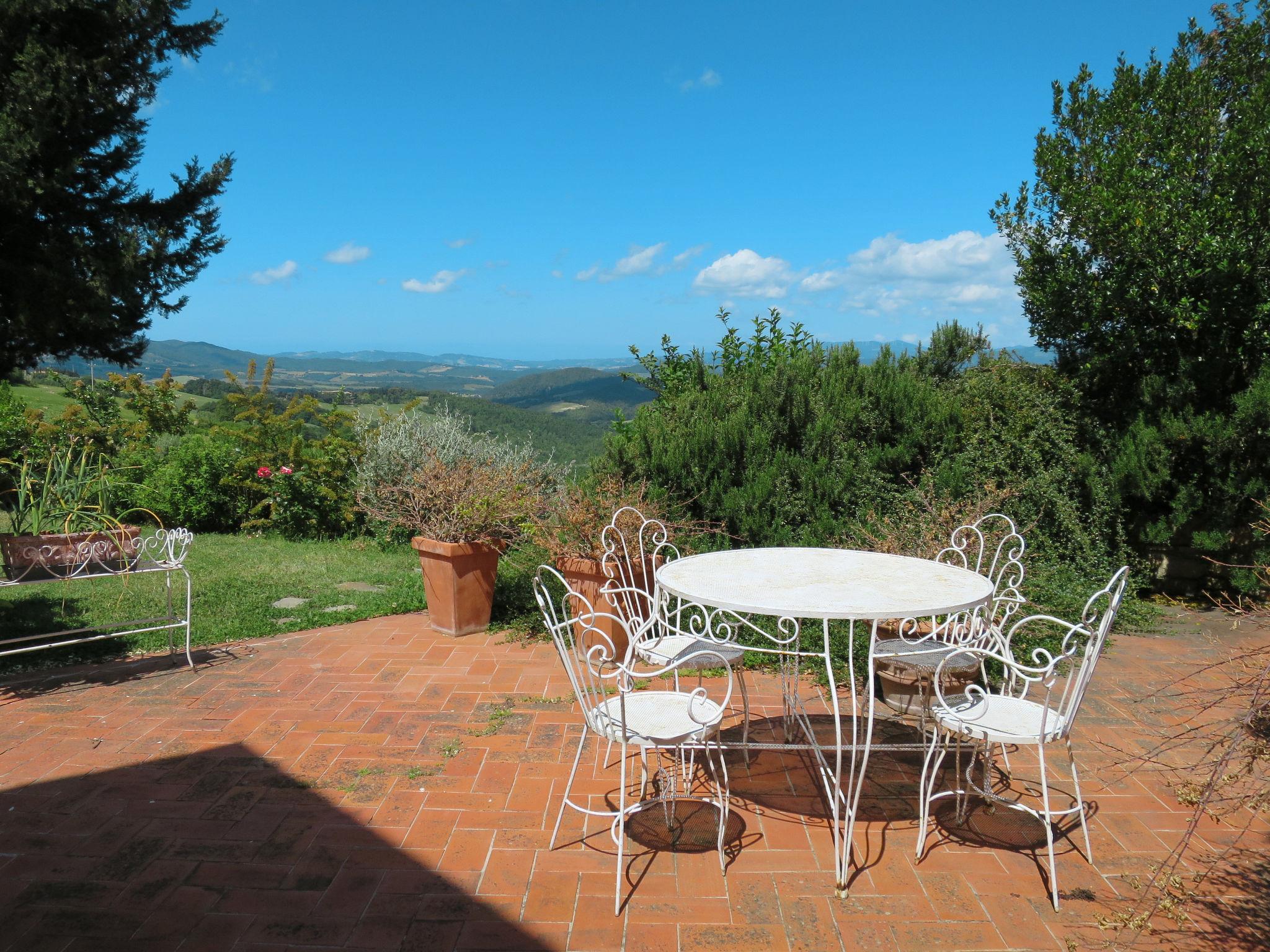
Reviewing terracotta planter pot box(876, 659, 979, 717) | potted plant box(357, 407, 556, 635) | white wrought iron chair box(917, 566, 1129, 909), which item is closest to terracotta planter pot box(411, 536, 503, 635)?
potted plant box(357, 407, 556, 635)

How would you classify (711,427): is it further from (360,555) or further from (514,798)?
(360,555)

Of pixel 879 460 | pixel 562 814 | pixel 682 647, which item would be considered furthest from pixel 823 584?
pixel 879 460

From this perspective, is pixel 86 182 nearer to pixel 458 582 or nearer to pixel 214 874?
pixel 458 582

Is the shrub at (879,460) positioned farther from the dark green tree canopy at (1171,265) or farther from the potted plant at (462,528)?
the potted plant at (462,528)

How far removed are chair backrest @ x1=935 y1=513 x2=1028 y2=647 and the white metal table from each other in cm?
13

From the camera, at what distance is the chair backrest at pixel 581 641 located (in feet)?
8.45

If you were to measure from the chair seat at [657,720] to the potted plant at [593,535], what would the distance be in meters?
1.73

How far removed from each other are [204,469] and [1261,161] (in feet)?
36.1

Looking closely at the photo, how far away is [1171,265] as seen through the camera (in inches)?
230

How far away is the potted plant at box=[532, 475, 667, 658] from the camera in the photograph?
192 inches

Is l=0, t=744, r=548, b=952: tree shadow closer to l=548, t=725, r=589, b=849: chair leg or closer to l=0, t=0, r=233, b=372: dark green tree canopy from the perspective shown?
l=548, t=725, r=589, b=849: chair leg

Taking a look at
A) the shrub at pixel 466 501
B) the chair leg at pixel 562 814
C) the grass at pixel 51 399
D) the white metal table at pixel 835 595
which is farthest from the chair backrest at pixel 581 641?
the grass at pixel 51 399

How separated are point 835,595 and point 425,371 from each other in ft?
170

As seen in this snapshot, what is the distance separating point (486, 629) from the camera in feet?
17.9
